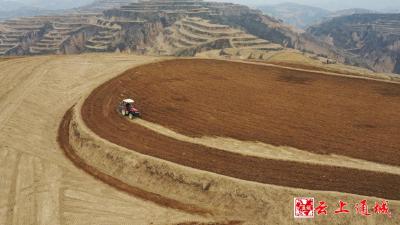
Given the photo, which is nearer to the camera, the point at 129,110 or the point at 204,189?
the point at 204,189

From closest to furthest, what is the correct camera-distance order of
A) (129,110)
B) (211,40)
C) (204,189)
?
(204,189), (129,110), (211,40)

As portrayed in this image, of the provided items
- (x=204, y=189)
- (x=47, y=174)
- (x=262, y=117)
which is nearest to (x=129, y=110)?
(x=47, y=174)

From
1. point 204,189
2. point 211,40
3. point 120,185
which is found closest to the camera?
point 204,189

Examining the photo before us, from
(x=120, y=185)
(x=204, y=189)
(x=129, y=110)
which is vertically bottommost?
(x=120, y=185)

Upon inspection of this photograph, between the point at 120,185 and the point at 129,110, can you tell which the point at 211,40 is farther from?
the point at 120,185

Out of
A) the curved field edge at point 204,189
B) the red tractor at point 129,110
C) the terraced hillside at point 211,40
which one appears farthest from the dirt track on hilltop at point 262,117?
the terraced hillside at point 211,40

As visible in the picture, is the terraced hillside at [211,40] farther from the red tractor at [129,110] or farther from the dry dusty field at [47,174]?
the red tractor at [129,110]

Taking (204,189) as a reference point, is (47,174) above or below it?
below
